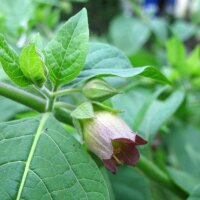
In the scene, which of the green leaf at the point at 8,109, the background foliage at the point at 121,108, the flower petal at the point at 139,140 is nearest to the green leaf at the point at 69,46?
the background foliage at the point at 121,108

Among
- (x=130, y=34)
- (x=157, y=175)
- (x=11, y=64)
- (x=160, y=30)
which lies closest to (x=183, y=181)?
(x=157, y=175)

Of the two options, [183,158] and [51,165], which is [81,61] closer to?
[51,165]

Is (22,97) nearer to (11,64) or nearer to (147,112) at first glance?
(11,64)

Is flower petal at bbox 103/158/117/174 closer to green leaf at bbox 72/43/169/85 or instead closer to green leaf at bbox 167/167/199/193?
green leaf at bbox 72/43/169/85

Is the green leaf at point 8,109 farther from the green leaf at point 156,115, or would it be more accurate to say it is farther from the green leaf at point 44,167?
the green leaf at point 44,167

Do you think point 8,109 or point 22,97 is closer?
point 22,97

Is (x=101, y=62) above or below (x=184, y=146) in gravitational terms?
above

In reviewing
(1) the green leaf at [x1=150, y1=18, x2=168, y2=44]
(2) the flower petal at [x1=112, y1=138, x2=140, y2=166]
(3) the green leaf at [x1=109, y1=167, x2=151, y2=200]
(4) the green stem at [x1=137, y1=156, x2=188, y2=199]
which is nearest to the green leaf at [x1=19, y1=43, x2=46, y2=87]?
(2) the flower petal at [x1=112, y1=138, x2=140, y2=166]
